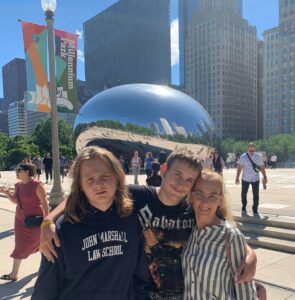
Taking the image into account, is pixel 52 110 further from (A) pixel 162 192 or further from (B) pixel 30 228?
(A) pixel 162 192

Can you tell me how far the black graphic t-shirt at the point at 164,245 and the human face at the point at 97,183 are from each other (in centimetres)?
30

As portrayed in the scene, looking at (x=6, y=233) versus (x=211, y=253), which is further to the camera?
(x=6, y=233)

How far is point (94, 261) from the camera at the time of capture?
1664 mm

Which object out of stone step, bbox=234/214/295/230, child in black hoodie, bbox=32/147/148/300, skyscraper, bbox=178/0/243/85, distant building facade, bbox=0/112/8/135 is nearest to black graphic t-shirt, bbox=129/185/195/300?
child in black hoodie, bbox=32/147/148/300

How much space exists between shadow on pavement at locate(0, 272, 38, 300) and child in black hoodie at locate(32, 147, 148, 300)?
9.68 feet

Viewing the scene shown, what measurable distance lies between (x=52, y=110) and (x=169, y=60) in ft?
432

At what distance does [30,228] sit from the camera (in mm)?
4551

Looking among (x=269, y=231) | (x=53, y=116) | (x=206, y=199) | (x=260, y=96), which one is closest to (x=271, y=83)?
(x=260, y=96)

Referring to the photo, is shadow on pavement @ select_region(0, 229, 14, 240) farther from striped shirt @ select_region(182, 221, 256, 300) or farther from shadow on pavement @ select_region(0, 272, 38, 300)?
striped shirt @ select_region(182, 221, 256, 300)

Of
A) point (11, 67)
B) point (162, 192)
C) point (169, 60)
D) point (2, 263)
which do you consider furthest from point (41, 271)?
point (11, 67)

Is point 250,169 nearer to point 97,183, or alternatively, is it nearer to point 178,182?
point 178,182

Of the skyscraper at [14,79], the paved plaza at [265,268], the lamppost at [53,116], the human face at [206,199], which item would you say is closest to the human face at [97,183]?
the human face at [206,199]

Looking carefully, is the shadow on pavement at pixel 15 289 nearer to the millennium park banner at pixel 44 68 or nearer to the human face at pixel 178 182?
the human face at pixel 178 182

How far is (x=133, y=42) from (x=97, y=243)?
137074 mm
